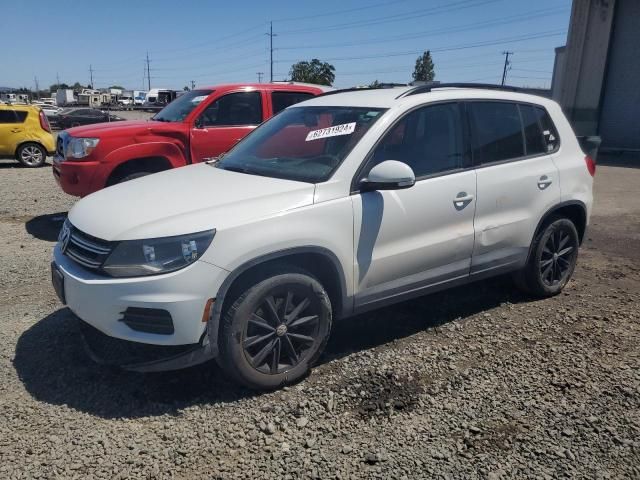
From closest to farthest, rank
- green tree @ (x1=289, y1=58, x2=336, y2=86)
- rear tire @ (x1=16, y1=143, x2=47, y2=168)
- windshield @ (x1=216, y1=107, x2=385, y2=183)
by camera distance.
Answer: windshield @ (x1=216, y1=107, x2=385, y2=183)
rear tire @ (x1=16, y1=143, x2=47, y2=168)
green tree @ (x1=289, y1=58, x2=336, y2=86)

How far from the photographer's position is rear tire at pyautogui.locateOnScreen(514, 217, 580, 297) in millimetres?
4555

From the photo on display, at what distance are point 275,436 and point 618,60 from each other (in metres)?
18.2

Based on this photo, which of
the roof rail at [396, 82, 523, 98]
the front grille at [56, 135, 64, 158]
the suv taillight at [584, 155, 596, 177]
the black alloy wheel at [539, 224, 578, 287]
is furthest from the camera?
the front grille at [56, 135, 64, 158]

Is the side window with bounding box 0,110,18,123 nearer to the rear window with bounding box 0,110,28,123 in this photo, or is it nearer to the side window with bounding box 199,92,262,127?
the rear window with bounding box 0,110,28,123

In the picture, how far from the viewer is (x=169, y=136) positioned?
6.88 metres

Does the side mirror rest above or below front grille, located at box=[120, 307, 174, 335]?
above

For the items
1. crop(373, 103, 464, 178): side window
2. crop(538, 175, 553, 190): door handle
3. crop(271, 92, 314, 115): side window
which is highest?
crop(271, 92, 314, 115): side window

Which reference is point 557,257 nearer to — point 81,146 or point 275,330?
point 275,330

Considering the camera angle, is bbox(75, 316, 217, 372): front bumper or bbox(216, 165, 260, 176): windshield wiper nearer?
bbox(75, 316, 217, 372): front bumper

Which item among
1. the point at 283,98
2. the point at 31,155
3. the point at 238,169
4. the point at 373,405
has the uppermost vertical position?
the point at 283,98

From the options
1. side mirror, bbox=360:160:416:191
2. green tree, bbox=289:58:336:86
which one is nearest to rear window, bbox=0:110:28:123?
side mirror, bbox=360:160:416:191

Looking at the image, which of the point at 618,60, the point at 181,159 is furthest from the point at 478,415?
the point at 618,60

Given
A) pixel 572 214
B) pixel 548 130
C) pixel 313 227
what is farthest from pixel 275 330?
pixel 572 214

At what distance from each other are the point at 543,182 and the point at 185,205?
290 centimetres
